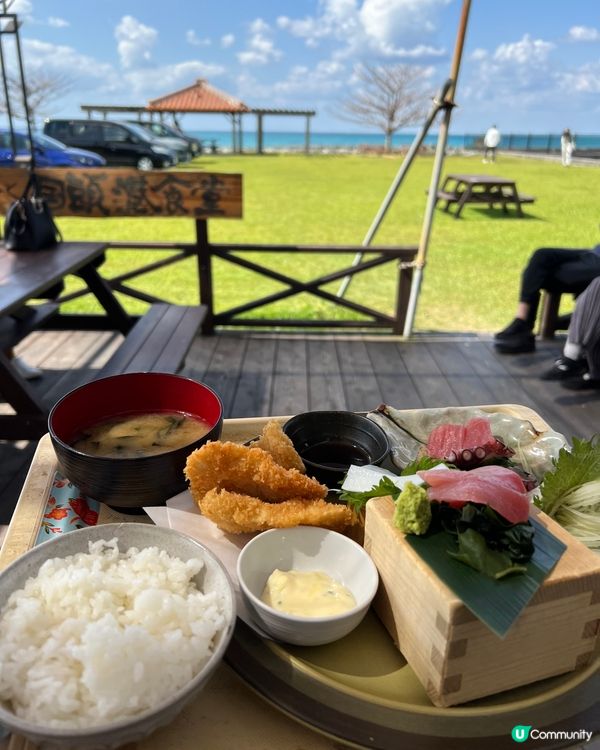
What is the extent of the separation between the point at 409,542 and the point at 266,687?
0.33 metres

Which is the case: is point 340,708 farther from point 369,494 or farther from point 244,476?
point 244,476

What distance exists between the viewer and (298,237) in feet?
38.3

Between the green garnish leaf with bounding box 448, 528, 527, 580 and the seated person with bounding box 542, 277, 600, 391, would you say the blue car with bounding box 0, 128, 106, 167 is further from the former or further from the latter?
the green garnish leaf with bounding box 448, 528, 527, 580

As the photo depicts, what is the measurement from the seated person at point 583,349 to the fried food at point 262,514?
3600 mm

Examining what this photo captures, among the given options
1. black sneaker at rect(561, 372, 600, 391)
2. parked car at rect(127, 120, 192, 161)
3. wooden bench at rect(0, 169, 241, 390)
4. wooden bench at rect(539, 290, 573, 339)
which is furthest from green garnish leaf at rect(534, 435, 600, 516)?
parked car at rect(127, 120, 192, 161)

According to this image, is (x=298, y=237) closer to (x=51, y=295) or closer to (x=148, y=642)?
(x=51, y=295)

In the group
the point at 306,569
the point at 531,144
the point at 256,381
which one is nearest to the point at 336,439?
the point at 306,569

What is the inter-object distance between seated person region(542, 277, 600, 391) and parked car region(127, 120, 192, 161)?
75.9 feet

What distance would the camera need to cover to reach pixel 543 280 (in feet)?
15.4

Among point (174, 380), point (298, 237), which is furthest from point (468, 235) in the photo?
point (174, 380)

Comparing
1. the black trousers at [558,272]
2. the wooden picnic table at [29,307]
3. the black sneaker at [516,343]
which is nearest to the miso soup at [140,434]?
the wooden picnic table at [29,307]

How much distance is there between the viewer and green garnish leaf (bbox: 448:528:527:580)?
809 millimetres

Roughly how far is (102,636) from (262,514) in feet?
1.29

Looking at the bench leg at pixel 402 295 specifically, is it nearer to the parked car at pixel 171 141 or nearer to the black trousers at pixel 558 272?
the black trousers at pixel 558 272
